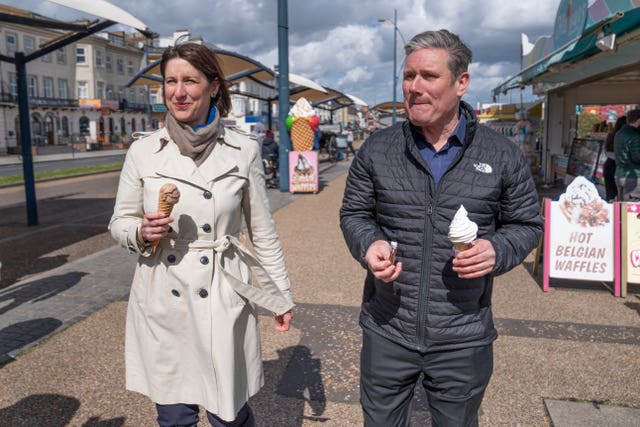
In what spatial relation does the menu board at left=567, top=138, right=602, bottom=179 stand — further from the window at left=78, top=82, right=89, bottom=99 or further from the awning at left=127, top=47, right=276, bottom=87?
the window at left=78, top=82, right=89, bottom=99

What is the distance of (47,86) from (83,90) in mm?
5614

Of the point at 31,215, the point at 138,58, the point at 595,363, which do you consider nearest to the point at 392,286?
the point at 595,363

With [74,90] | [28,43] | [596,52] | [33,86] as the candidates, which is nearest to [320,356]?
[596,52]

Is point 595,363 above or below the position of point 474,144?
below

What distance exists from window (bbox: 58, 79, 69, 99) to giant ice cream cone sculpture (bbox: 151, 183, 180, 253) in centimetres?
6429

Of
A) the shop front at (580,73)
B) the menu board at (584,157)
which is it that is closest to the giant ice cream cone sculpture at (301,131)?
the shop front at (580,73)

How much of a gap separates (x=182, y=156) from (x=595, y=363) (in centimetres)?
326

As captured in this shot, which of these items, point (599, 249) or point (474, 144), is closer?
point (474, 144)

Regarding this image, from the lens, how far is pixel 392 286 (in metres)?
2.09

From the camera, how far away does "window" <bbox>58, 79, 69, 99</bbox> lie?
2338 inches

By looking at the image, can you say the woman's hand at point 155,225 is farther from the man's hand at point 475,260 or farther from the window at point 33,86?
the window at point 33,86

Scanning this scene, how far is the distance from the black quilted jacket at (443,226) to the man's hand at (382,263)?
109mm

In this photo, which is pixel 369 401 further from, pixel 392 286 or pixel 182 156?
pixel 182 156

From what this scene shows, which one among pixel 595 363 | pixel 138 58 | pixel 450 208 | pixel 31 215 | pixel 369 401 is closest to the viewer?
pixel 450 208
